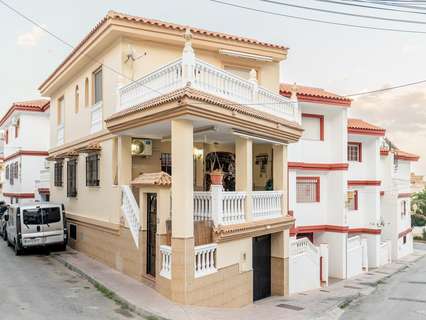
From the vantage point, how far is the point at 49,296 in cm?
998

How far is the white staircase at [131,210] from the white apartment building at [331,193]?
6.32m

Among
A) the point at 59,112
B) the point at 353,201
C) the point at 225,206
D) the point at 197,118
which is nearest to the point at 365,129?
the point at 353,201

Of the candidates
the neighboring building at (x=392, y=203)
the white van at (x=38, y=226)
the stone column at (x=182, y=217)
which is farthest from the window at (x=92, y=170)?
the neighboring building at (x=392, y=203)

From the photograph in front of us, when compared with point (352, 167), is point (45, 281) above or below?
below

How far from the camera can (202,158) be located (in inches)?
614

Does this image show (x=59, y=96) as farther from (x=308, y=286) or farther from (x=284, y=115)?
(x=308, y=286)

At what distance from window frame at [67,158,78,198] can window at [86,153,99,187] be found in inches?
69.0

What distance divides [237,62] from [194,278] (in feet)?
27.6

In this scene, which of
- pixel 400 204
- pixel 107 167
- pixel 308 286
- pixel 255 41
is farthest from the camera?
pixel 400 204

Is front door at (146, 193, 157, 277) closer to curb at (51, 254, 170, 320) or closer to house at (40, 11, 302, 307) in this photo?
house at (40, 11, 302, 307)

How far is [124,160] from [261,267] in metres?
5.62

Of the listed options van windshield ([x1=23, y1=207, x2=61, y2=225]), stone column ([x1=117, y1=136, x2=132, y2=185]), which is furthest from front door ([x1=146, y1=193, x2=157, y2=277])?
van windshield ([x1=23, y1=207, x2=61, y2=225])

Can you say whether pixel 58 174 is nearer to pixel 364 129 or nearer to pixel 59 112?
pixel 59 112

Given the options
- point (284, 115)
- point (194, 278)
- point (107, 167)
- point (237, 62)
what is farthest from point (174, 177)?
point (237, 62)
